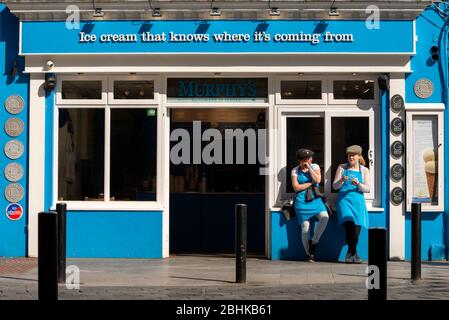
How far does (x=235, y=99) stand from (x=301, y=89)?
1.08 meters

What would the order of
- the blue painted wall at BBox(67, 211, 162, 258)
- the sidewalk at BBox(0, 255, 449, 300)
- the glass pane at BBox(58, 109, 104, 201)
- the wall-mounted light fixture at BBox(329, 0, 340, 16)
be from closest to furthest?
1. the sidewalk at BBox(0, 255, 449, 300)
2. the wall-mounted light fixture at BBox(329, 0, 340, 16)
3. the blue painted wall at BBox(67, 211, 162, 258)
4. the glass pane at BBox(58, 109, 104, 201)

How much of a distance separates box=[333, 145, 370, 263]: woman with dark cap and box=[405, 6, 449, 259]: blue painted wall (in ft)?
2.92

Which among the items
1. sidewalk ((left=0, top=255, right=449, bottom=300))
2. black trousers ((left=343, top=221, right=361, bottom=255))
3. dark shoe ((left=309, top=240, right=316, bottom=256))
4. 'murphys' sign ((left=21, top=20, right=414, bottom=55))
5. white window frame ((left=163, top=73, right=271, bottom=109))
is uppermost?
'murphys' sign ((left=21, top=20, right=414, bottom=55))

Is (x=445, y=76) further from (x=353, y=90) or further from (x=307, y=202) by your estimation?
(x=307, y=202)

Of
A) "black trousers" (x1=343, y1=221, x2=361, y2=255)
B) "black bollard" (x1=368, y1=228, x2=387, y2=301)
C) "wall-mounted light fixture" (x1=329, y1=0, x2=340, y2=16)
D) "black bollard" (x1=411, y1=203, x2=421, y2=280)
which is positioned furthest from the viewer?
"wall-mounted light fixture" (x1=329, y1=0, x2=340, y2=16)

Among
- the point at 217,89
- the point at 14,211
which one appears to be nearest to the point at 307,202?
the point at 217,89

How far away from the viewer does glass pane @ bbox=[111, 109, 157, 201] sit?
43.9ft

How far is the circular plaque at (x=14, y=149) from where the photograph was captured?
43.5 feet

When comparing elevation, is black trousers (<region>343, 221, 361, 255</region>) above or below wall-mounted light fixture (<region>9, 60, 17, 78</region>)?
below

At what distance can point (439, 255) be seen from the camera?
13.1 meters

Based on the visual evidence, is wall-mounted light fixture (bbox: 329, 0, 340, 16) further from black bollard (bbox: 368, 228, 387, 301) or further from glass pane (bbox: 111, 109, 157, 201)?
black bollard (bbox: 368, 228, 387, 301)

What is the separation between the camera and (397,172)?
1306cm

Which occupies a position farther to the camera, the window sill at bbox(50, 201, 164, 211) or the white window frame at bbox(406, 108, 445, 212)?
the window sill at bbox(50, 201, 164, 211)

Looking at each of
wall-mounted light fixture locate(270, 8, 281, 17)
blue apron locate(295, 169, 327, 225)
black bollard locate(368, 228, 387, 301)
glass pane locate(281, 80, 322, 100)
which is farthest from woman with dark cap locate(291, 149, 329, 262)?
black bollard locate(368, 228, 387, 301)
